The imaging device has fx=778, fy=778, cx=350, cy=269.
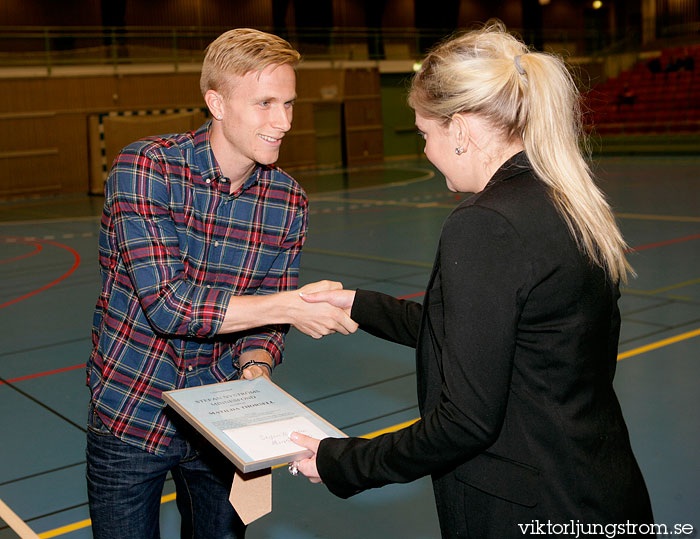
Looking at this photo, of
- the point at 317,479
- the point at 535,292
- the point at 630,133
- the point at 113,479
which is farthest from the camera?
the point at 630,133

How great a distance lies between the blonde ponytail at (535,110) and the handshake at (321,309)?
91 centimetres

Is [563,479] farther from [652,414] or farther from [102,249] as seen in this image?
[652,414]

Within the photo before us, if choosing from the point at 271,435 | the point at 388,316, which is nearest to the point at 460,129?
the point at 388,316

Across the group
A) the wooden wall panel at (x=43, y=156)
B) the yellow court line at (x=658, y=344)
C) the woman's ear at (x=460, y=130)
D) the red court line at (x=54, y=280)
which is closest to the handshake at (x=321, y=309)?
the woman's ear at (x=460, y=130)

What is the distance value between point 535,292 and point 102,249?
1313 millimetres

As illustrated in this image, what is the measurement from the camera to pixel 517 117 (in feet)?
5.26

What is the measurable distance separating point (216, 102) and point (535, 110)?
3.45 ft

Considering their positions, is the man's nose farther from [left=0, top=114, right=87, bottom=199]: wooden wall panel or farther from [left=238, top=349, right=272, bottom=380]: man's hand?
[left=0, top=114, right=87, bottom=199]: wooden wall panel

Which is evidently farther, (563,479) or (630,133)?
(630,133)

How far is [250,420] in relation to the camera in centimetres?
190

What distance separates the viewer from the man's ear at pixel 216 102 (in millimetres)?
2266

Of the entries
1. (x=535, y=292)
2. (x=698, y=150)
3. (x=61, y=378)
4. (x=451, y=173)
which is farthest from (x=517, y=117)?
(x=698, y=150)

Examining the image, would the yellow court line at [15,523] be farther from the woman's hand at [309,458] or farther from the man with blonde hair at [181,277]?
the woman's hand at [309,458]

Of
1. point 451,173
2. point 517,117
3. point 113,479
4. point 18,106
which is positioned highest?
point 18,106
